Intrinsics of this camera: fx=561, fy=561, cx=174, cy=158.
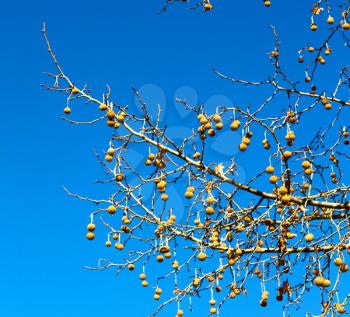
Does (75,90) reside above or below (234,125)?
above

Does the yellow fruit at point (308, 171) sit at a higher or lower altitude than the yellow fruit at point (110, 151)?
lower

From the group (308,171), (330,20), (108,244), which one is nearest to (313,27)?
(330,20)

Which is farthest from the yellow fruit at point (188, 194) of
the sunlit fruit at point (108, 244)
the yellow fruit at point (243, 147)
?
the sunlit fruit at point (108, 244)

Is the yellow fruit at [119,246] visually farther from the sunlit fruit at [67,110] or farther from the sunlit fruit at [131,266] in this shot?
the sunlit fruit at [67,110]

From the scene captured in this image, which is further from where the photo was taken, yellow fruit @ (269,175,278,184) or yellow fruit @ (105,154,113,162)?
yellow fruit @ (105,154,113,162)

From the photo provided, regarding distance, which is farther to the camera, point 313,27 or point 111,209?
point 313,27

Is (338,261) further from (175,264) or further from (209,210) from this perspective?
(175,264)

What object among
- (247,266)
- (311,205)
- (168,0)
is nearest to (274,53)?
(168,0)

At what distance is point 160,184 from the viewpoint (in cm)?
547

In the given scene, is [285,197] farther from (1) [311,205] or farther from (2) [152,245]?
(2) [152,245]

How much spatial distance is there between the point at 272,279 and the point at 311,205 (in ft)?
3.51

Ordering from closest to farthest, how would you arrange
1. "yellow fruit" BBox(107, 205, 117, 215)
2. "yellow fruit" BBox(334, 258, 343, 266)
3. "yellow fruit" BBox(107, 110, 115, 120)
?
"yellow fruit" BBox(334, 258, 343, 266), "yellow fruit" BBox(107, 110, 115, 120), "yellow fruit" BBox(107, 205, 117, 215)

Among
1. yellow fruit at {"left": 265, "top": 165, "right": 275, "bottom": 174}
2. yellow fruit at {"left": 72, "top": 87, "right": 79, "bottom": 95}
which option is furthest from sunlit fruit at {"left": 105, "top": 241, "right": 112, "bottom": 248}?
yellow fruit at {"left": 265, "top": 165, "right": 275, "bottom": 174}

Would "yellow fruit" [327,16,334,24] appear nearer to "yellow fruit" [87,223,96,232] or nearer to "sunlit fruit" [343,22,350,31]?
"sunlit fruit" [343,22,350,31]
